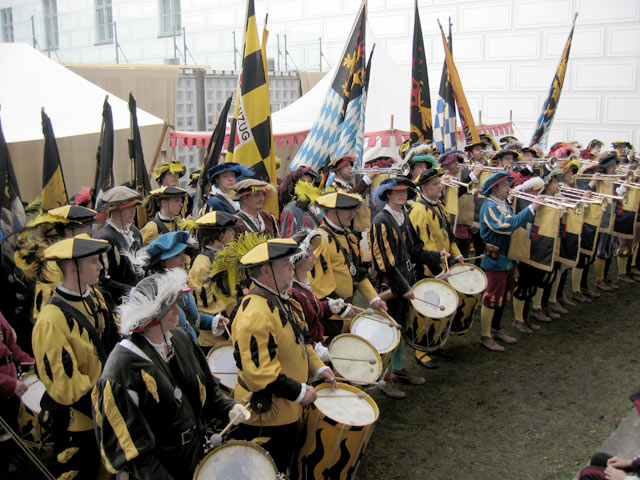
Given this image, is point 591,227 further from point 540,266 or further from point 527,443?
point 527,443

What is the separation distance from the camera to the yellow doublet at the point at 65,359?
127 inches

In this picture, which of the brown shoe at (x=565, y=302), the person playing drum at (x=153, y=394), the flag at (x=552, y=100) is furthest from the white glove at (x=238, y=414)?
the flag at (x=552, y=100)

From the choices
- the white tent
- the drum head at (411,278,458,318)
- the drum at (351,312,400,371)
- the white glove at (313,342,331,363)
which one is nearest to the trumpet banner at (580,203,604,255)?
the drum head at (411,278,458,318)

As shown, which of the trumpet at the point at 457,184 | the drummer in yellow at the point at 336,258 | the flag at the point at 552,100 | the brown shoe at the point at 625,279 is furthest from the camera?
the flag at the point at 552,100

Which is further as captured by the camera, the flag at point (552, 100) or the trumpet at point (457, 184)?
the flag at point (552, 100)

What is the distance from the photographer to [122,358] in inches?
107

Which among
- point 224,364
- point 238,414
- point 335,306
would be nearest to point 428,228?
point 335,306

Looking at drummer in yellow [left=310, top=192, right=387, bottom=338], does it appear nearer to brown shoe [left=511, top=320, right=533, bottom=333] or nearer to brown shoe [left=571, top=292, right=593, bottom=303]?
brown shoe [left=511, top=320, right=533, bottom=333]

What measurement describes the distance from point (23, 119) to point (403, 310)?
5557 millimetres

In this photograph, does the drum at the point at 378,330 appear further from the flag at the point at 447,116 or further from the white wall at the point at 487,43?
the white wall at the point at 487,43

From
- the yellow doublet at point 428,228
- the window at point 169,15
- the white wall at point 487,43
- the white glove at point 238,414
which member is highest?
the window at point 169,15

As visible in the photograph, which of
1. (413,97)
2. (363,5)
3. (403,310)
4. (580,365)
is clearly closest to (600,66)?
(413,97)

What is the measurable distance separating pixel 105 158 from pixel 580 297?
23.2 ft

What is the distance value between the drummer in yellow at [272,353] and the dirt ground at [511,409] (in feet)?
4.51
